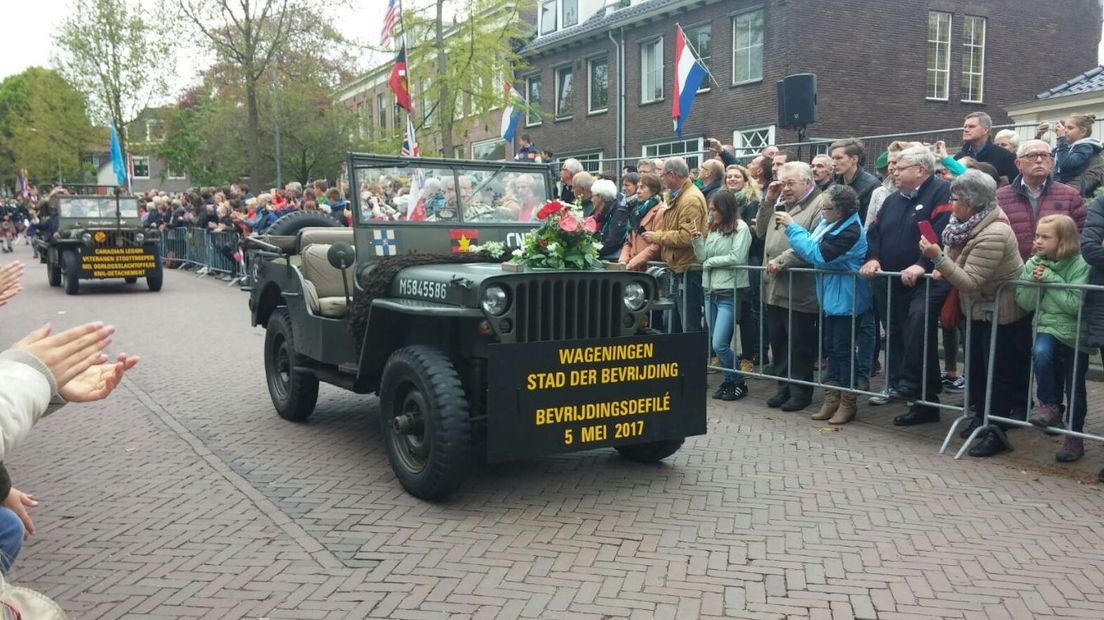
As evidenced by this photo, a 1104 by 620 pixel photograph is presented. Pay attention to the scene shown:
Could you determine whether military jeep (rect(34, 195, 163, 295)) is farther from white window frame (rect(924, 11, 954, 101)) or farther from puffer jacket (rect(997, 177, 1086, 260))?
white window frame (rect(924, 11, 954, 101))

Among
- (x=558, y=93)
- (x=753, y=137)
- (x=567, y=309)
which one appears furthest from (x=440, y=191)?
(x=558, y=93)

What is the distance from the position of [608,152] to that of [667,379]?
75.7ft

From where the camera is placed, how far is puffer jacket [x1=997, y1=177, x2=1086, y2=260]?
646cm

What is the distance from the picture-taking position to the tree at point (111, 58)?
120 feet

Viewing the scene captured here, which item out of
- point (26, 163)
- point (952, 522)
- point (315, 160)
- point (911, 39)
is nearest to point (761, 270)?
point (952, 522)

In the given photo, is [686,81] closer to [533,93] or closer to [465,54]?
[465,54]

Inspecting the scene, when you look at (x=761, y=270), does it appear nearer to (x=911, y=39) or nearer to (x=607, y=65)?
(x=911, y=39)

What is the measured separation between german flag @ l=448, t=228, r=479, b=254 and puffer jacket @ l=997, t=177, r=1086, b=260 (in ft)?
12.4

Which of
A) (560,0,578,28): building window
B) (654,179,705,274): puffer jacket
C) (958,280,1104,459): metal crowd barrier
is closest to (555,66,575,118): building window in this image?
(560,0,578,28): building window

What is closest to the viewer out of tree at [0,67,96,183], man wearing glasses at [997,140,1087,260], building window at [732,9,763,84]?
man wearing glasses at [997,140,1087,260]

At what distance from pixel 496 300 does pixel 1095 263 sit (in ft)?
12.2

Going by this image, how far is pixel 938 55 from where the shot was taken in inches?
908

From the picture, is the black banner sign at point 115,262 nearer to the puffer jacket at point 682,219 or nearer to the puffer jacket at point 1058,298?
the puffer jacket at point 682,219

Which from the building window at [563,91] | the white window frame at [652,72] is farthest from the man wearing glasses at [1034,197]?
the building window at [563,91]
